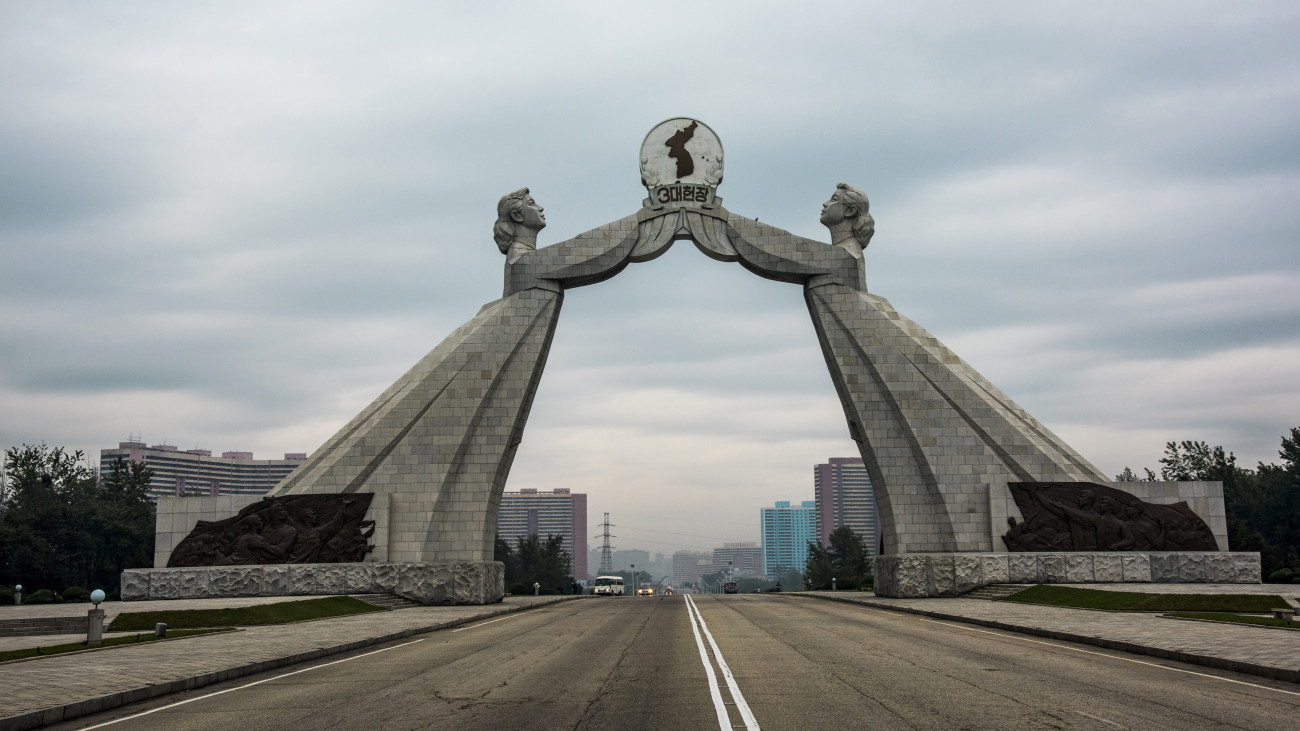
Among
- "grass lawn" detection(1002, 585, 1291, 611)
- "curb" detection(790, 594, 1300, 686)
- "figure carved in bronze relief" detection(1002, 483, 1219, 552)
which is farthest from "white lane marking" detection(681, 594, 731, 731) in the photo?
"figure carved in bronze relief" detection(1002, 483, 1219, 552)

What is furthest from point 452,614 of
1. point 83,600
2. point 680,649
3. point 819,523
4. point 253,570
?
point 819,523

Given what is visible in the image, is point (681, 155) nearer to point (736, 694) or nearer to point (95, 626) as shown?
point (95, 626)

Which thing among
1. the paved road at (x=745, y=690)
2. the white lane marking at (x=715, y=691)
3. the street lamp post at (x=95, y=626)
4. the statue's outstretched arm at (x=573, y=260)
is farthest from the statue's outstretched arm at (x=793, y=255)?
the street lamp post at (x=95, y=626)

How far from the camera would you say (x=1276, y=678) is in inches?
381

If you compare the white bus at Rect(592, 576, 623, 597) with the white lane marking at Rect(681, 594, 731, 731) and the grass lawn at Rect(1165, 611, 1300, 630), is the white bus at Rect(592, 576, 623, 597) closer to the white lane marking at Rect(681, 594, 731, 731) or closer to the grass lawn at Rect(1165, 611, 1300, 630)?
the grass lawn at Rect(1165, 611, 1300, 630)

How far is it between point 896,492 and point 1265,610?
12.6 meters

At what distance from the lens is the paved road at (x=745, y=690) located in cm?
746

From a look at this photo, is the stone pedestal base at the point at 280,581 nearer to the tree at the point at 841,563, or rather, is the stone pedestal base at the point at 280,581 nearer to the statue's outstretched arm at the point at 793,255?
the statue's outstretched arm at the point at 793,255

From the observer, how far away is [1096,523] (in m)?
27.3

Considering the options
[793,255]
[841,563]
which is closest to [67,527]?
[793,255]

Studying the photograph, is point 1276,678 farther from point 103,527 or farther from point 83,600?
point 103,527

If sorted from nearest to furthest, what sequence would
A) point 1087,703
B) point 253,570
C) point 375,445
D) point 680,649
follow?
point 1087,703, point 680,649, point 253,570, point 375,445

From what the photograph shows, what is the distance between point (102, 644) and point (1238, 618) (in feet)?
56.2

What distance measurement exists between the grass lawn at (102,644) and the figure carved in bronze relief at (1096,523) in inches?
829
